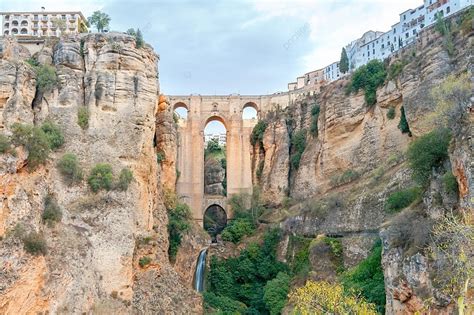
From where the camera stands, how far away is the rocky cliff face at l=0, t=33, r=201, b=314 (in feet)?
79.6

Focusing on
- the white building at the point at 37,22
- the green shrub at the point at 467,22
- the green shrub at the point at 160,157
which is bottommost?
the green shrub at the point at 160,157

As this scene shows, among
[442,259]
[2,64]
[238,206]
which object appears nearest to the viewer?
[442,259]

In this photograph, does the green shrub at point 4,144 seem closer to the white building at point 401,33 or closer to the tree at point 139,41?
the tree at point 139,41

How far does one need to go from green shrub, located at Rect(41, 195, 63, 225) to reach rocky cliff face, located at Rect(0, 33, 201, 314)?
31 cm

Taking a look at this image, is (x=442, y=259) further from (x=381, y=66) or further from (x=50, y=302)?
(x=381, y=66)

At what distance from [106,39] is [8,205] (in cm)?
1409

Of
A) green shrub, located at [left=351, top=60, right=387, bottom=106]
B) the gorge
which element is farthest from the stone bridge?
green shrub, located at [left=351, top=60, right=387, bottom=106]

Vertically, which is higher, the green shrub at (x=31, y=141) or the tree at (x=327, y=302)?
the green shrub at (x=31, y=141)

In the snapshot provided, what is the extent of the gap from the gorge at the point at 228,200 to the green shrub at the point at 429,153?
0.26ft

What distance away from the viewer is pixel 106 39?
1324 inches

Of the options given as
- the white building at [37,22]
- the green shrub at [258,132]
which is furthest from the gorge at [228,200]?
the white building at [37,22]

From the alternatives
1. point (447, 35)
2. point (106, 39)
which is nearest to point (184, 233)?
point (106, 39)

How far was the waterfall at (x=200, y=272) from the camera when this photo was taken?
125ft

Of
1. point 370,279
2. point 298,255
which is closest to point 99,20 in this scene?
point 298,255
